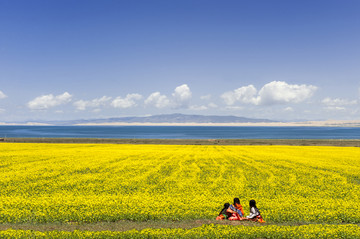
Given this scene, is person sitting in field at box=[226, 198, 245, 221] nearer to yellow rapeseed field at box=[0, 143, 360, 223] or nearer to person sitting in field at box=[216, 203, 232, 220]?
person sitting in field at box=[216, 203, 232, 220]

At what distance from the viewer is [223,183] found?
23422mm

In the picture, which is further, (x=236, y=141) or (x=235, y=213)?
(x=236, y=141)

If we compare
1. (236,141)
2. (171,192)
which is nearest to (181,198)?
(171,192)

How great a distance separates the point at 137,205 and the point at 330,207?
10828 mm

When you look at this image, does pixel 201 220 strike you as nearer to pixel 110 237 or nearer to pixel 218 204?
pixel 218 204

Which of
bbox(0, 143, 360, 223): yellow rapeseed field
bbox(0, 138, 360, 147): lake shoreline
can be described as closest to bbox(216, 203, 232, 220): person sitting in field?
bbox(0, 143, 360, 223): yellow rapeseed field

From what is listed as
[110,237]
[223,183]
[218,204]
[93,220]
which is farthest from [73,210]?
[223,183]

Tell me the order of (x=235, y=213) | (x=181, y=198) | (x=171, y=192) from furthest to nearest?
(x=171, y=192) → (x=181, y=198) → (x=235, y=213)

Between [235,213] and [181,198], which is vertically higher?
→ [235,213]

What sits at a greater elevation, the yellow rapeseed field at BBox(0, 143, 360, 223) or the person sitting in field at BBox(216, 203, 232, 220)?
the person sitting in field at BBox(216, 203, 232, 220)

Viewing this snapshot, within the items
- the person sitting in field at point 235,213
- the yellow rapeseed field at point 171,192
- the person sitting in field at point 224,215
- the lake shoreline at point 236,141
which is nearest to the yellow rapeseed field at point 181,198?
the yellow rapeseed field at point 171,192

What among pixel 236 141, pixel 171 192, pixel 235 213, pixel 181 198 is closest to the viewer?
pixel 235 213

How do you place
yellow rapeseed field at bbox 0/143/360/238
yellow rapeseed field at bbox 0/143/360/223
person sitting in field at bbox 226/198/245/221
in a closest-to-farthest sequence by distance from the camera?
yellow rapeseed field at bbox 0/143/360/238
person sitting in field at bbox 226/198/245/221
yellow rapeseed field at bbox 0/143/360/223

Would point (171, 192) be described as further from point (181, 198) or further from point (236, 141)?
point (236, 141)
